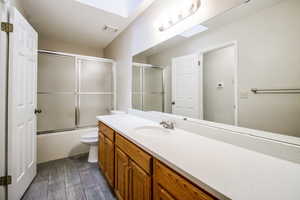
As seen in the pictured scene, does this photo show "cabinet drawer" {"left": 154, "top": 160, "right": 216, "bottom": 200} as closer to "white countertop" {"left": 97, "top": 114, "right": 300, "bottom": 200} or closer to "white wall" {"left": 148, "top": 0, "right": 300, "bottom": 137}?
"white countertop" {"left": 97, "top": 114, "right": 300, "bottom": 200}

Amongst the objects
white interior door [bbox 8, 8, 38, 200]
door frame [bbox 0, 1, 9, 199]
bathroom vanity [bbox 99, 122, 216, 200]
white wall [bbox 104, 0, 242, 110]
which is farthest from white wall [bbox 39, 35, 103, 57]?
bathroom vanity [bbox 99, 122, 216, 200]

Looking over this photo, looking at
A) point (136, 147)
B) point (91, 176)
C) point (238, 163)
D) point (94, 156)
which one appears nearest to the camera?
point (238, 163)

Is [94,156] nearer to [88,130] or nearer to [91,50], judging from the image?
[88,130]

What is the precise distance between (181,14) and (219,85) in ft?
2.73

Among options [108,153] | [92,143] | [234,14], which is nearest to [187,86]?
[234,14]

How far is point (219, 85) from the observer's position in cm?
119

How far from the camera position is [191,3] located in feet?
4.35

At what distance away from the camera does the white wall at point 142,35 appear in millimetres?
1210

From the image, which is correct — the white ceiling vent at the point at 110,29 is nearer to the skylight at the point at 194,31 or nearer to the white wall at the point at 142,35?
the white wall at the point at 142,35

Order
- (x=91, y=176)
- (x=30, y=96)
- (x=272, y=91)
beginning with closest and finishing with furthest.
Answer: (x=272, y=91), (x=30, y=96), (x=91, y=176)

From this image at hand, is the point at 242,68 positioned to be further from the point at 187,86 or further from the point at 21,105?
the point at 21,105

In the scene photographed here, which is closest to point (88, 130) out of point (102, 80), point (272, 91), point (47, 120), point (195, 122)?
point (47, 120)

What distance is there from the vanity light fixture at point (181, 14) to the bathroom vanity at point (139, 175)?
4.28 ft

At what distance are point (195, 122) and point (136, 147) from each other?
598mm
